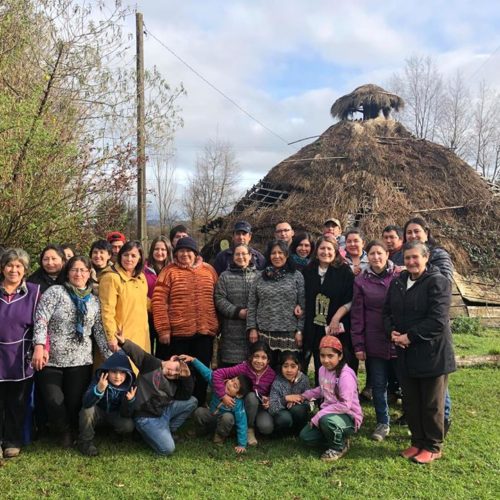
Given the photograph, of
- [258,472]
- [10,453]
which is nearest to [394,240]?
[258,472]

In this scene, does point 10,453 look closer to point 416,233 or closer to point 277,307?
point 277,307

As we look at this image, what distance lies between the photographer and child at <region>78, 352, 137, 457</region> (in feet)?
13.6

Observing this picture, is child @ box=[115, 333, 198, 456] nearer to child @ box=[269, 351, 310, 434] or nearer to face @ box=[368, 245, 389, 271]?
child @ box=[269, 351, 310, 434]

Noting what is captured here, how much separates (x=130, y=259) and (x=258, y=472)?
7.46 feet

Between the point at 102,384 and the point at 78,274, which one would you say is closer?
the point at 102,384

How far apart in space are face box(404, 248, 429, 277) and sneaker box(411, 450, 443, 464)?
4.89 ft

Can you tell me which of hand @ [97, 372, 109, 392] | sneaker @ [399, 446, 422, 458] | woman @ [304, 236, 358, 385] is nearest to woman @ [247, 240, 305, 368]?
woman @ [304, 236, 358, 385]

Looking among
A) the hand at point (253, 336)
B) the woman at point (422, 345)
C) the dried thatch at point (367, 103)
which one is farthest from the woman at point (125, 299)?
the dried thatch at point (367, 103)

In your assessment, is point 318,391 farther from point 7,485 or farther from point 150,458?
point 7,485

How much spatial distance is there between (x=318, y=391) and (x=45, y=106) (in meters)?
4.57

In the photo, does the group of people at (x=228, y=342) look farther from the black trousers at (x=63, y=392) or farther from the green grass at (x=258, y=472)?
the green grass at (x=258, y=472)

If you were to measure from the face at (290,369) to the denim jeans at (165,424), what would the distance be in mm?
906

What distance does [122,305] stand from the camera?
15.1ft

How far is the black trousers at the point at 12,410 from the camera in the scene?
4.09m
